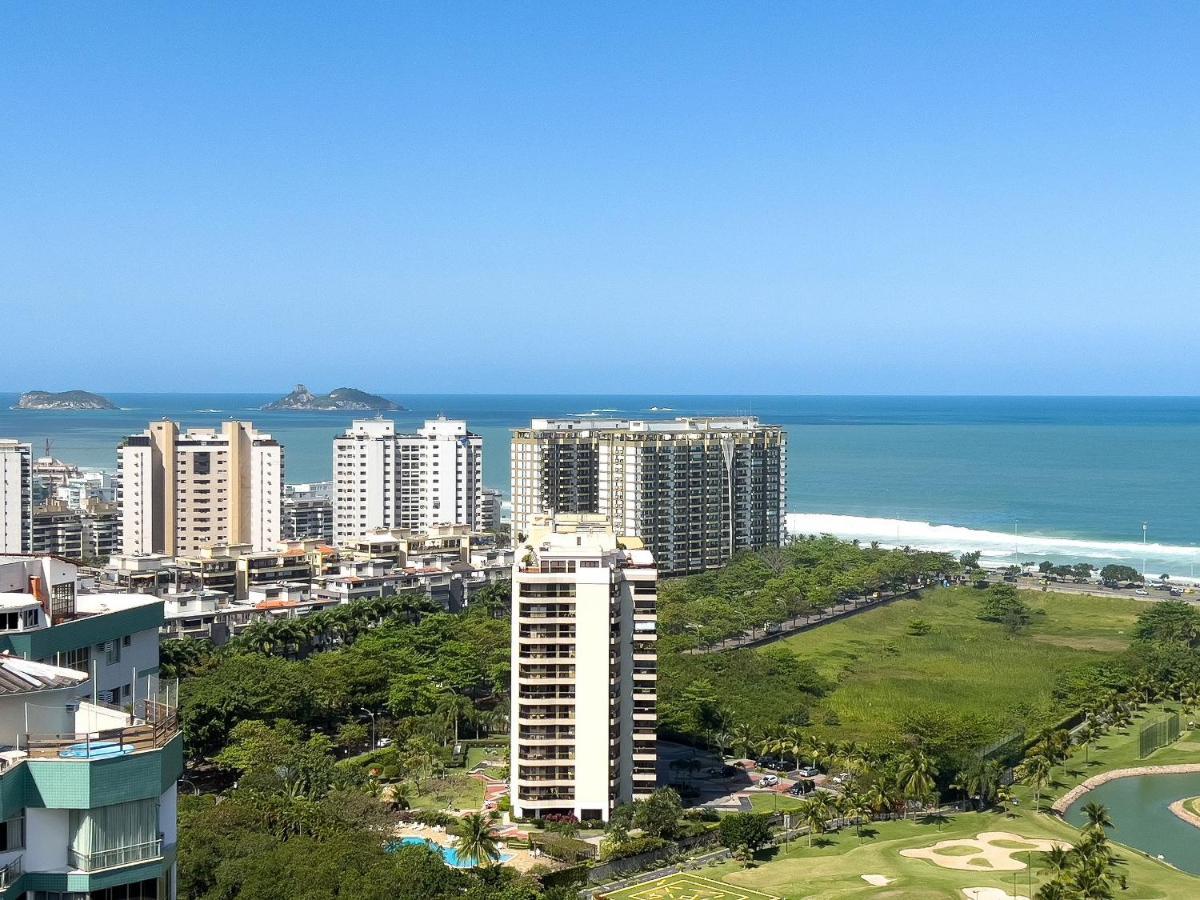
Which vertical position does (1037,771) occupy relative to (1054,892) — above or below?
below

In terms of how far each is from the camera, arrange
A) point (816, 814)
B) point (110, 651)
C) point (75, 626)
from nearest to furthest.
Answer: point (75, 626) → point (110, 651) → point (816, 814)

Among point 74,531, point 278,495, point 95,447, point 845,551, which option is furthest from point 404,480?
point 95,447

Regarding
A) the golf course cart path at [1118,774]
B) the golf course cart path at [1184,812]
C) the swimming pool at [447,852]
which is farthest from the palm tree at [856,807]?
the golf course cart path at [1184,812]

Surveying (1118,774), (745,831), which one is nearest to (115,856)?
(745,831)

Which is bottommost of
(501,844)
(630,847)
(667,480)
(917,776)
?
(501,844)

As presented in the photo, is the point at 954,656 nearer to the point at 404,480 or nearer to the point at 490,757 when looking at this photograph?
the point at 490,757

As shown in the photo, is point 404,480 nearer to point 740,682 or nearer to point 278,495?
point 278,495

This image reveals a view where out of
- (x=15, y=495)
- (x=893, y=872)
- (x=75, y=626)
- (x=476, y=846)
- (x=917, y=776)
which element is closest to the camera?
(x=75, y=626)
